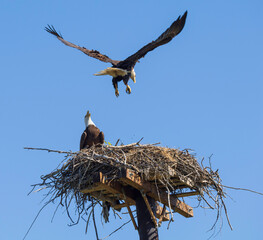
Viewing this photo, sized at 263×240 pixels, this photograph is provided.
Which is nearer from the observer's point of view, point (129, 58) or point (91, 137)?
point (91, 137)

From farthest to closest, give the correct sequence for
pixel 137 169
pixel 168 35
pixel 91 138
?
pixel 168 35 → pixel 91 138 → pixel 137 169

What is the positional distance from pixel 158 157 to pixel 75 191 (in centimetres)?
149

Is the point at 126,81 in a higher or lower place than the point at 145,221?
higher

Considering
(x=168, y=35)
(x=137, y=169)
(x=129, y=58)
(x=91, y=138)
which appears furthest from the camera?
(x=129, y=58)

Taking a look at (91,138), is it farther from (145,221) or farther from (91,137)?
(145,221)

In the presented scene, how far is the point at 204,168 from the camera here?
8445 millimetres

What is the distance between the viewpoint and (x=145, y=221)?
7.95 m

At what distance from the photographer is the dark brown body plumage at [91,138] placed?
1025 centimetres

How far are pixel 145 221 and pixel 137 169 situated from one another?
3.01 feet

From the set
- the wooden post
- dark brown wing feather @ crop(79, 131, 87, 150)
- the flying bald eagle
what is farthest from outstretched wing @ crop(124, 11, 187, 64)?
the wooden post

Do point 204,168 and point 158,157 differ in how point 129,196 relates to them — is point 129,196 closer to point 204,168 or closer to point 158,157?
point 158,157

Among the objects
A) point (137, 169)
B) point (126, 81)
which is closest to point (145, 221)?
point (137, 169)

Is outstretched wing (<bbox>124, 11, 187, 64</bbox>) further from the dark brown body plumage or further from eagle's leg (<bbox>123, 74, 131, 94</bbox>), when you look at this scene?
the dark brown body plumage

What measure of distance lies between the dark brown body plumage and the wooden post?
229 centimetres
